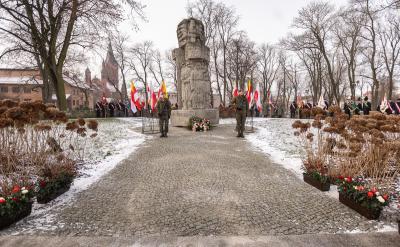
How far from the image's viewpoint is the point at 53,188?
411cm

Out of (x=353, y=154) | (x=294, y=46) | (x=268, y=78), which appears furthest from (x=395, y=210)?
(x=268, y=78)

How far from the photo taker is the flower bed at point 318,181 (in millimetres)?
4492

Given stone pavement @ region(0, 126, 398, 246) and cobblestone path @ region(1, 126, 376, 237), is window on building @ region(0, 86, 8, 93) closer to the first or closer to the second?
stone pavement @ region(0, 126, 398, 246)

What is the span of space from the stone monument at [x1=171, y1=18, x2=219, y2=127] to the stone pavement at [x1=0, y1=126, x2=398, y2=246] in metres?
8.53

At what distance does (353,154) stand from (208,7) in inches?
1180

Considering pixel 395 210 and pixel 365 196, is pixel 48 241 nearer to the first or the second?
pixel 365 196

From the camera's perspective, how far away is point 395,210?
140 inches

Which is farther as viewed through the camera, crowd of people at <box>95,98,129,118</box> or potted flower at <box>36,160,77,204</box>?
crowd of people at <box>95,98,129,118</box>

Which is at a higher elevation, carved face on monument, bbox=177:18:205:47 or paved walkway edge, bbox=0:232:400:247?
carved face on monument, bbox=177:18:205:47

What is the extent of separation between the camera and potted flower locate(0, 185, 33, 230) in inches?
124

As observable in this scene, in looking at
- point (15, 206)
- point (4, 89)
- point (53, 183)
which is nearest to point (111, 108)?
point (53, 183)

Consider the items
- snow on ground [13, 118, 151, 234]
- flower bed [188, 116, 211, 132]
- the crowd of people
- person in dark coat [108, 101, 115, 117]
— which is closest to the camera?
snow on ground [13, 118, 151, 234]

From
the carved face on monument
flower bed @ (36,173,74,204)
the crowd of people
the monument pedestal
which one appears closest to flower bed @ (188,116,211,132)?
the monument pedestal

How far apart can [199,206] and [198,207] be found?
4 centimetres
